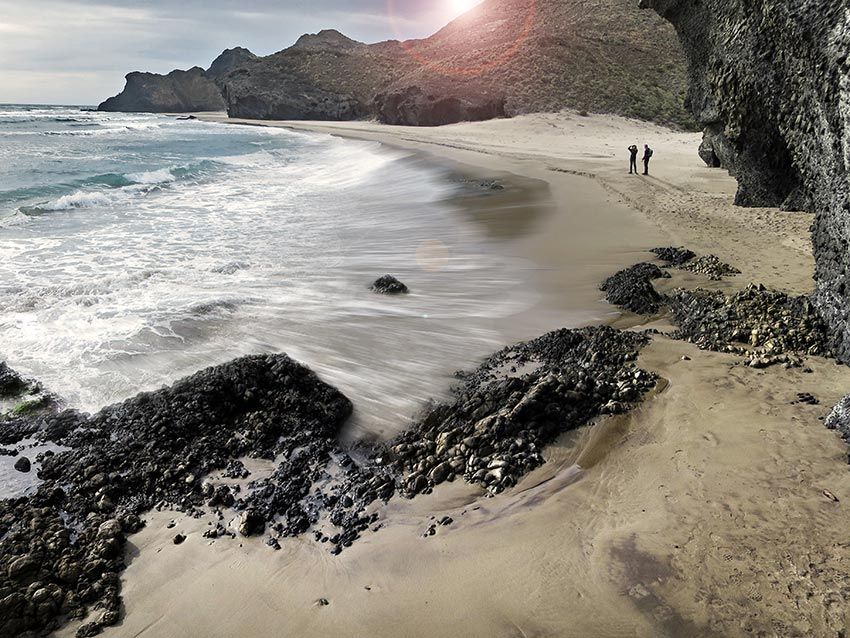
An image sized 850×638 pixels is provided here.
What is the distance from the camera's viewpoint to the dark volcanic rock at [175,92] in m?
147

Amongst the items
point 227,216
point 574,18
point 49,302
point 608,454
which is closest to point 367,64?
point 574,18

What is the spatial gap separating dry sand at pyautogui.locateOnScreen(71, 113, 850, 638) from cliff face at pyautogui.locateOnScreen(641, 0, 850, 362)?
178cm

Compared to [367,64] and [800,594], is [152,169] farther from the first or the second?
[367,64]

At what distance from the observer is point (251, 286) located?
10742 mm

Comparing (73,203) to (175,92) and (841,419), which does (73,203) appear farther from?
(175,92)

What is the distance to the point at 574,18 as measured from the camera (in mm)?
77125

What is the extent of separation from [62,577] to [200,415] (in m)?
2.18

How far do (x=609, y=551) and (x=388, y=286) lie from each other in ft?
23.2

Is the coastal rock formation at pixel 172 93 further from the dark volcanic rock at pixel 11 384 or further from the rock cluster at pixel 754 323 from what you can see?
the rock cluster at pixel 754 323

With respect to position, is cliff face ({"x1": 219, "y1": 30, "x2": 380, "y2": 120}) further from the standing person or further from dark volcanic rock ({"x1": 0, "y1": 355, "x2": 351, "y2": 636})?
dark volcanic rock ({"x1": 0, "y1": 355, "x2": 351, "y2": 636})

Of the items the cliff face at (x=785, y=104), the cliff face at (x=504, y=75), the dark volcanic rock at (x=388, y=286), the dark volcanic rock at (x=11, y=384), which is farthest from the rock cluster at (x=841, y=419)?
the cliff face at (x=504, y=75)

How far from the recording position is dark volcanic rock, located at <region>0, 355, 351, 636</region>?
13.3 ft

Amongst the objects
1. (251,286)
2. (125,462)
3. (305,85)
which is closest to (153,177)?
(251,286)

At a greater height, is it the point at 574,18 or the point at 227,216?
the point at 574,18
